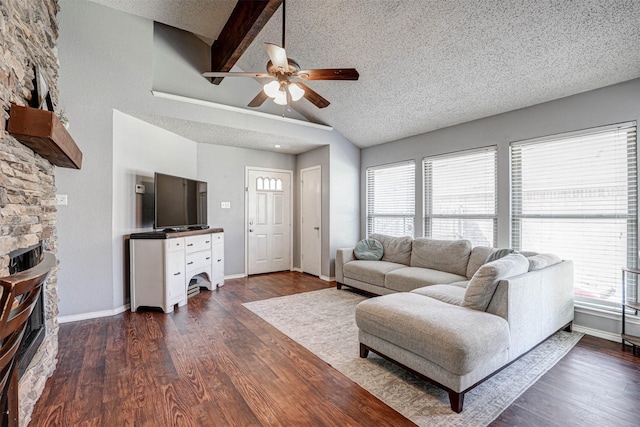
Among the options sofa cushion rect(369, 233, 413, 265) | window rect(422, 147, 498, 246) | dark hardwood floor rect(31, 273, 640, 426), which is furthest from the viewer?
sofa cushion rect(369, 233, 413, 265)

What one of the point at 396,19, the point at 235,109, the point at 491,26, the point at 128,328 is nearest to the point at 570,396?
the point at 491,26

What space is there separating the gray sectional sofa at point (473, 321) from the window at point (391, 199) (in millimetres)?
1835

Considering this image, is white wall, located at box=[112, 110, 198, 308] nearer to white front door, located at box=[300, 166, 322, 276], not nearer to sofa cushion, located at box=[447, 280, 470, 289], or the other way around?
white front door, located at box=[300, 166, 322, 276]

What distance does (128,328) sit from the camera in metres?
3.07

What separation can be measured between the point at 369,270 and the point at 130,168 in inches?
135

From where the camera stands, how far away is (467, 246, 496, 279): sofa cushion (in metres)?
3.52

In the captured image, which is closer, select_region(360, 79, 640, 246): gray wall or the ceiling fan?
the ceiling fan

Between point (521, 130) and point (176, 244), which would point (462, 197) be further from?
point (176, 244)

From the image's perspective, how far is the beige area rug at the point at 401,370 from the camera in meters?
1.82

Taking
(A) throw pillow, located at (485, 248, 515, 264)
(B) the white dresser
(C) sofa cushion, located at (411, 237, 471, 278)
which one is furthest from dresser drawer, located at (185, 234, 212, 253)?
(A) throw pillow, located at (485, 248, 515, 264)

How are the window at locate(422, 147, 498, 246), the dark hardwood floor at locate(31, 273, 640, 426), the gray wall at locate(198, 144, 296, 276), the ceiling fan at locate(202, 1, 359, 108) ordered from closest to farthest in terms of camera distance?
the dark hardwood floor at locate(31, 273, 640, 426) → the ceiling fan at locate(202, 1, 359, 108) → the window at locate(422, 147, 498, 246) → the gray wall at locate(198, 144, 296, 276)

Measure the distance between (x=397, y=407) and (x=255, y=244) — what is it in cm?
417

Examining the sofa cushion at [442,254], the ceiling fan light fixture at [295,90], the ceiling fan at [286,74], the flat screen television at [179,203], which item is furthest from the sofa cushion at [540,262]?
the flat screen television at [179,203]

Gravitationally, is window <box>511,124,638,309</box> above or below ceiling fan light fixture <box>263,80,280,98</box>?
below
